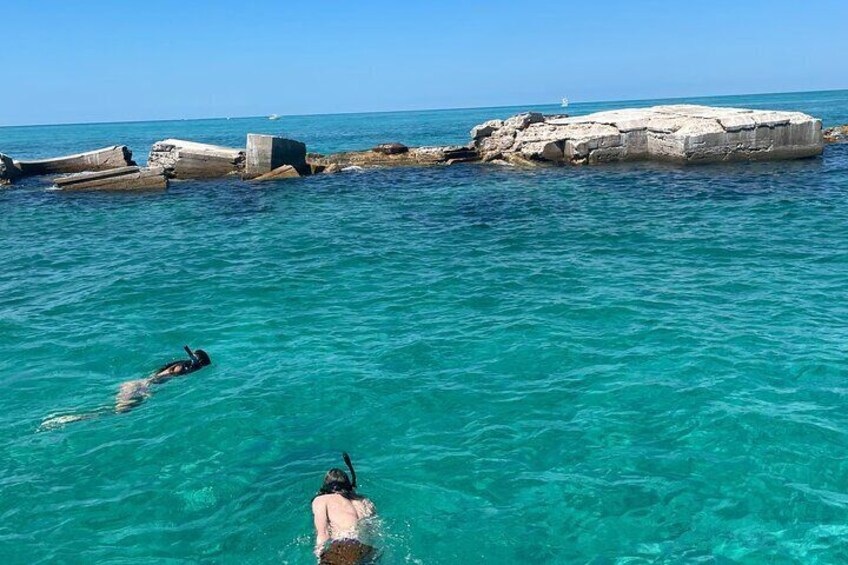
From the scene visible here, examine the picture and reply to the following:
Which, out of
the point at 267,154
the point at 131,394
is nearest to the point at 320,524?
the point at 131,394

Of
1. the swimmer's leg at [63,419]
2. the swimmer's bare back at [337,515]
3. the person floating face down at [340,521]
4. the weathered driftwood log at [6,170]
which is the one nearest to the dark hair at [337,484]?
the person floating face down at [340,521]

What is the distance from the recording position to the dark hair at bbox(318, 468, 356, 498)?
793 centimetres

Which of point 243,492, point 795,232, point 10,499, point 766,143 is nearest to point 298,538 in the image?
point 243,492

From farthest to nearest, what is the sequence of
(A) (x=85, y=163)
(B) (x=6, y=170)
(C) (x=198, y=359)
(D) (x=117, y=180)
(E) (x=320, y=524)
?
(A) (x=85, y=163) → (B) (x=6, y=170) → (D) (x=117, y=180) → (C) (x=198, y=359) → (E) (x=320, y=524)

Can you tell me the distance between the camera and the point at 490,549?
23.7ft

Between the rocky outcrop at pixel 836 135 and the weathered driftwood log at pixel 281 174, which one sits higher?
the rocky outcrop at pixel 836 135

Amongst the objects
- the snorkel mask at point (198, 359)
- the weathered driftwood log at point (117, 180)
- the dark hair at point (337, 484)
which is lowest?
the dark hair at point (337, 484)

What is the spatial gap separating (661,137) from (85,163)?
35750 millimetres

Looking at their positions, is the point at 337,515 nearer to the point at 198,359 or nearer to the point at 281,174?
the point at 198,359

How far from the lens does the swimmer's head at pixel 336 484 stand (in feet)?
26.0

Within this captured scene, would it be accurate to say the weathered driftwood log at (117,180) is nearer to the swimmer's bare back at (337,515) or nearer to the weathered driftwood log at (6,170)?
the weathered driftwood log at (6,170)

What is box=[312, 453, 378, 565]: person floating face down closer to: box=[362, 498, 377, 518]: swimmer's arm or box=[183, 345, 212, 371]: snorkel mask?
box=[362, 498, 377, 518]: swimmer's arm

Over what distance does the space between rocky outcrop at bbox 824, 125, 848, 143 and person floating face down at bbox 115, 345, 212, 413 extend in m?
46.2

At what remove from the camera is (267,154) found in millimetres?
35688
